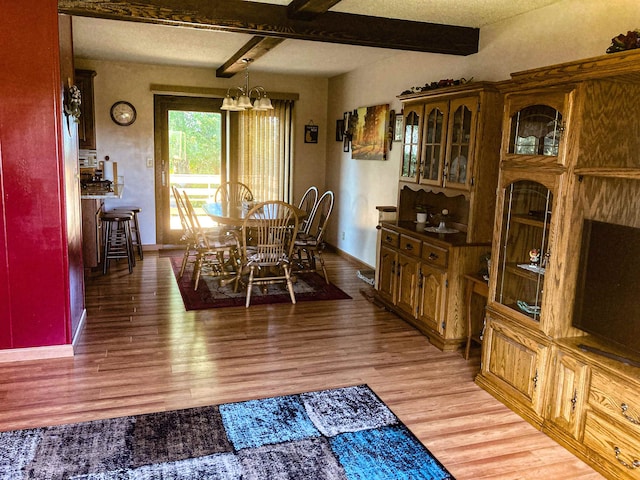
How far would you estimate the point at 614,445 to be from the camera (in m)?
2.39

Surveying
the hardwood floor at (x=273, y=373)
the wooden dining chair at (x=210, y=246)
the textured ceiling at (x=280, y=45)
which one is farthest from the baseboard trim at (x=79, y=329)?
the textured ceiling at (x=280, y=45)

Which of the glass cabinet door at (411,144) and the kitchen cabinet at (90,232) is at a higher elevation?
the glass cabinet door at (411,144)

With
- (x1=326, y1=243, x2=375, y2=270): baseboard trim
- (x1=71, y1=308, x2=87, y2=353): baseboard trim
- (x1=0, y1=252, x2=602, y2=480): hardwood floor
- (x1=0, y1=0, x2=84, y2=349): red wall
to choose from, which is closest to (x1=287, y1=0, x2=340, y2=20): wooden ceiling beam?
(x1=0, y1=0, x2=84, y2=349): red wall

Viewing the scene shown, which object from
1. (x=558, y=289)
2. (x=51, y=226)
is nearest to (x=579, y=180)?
(x=558, y=289)

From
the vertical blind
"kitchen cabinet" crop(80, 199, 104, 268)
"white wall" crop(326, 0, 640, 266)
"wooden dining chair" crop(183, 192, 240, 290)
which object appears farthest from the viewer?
the vertical blind

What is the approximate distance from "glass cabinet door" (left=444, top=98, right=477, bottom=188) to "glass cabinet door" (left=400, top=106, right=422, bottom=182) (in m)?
0.44

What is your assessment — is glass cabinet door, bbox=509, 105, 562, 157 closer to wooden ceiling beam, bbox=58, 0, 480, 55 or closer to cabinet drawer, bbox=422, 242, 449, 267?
cabinet drawer, bbox=422, 242, 449, 267

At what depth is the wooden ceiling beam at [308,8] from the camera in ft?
11.1

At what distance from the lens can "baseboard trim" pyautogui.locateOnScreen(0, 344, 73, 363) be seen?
344 centimetres

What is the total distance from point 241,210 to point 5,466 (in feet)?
11.7

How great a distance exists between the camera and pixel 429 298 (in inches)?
158

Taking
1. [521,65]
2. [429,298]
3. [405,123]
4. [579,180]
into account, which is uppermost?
[521,65]

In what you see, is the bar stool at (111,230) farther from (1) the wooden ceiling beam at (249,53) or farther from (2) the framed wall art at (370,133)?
(2) the framed wall art at (370,133)

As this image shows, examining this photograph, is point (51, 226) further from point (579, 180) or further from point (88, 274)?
point (579, 180)
